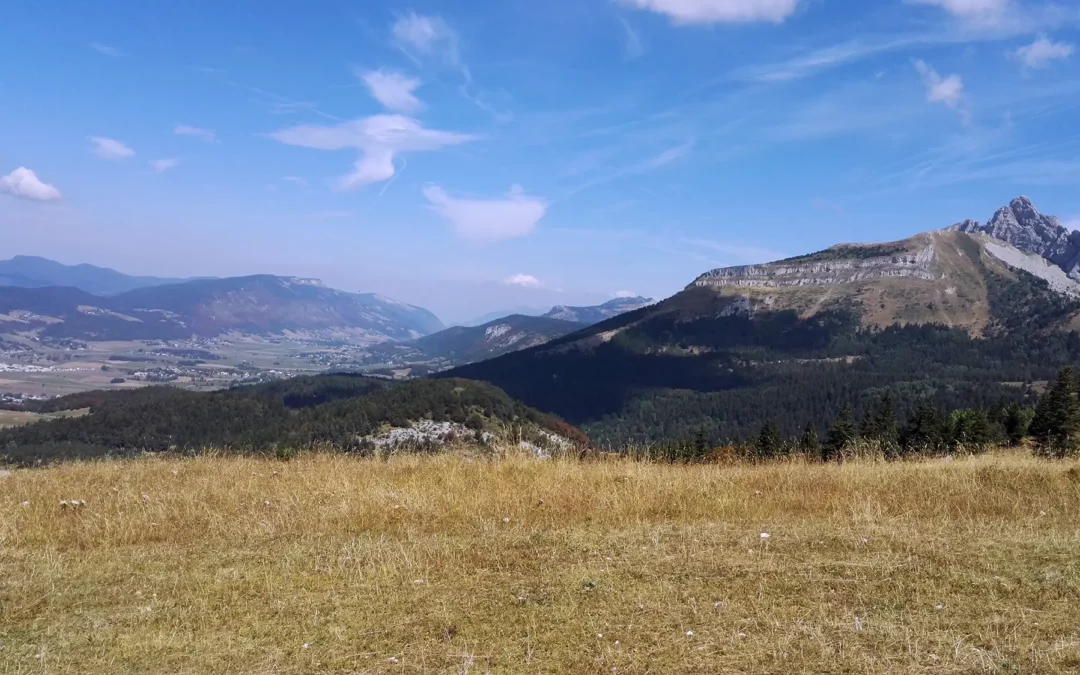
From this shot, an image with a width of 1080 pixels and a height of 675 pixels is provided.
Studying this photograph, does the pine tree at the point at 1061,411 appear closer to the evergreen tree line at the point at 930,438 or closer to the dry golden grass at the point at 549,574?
the evergreen tree line at the point at 930,438

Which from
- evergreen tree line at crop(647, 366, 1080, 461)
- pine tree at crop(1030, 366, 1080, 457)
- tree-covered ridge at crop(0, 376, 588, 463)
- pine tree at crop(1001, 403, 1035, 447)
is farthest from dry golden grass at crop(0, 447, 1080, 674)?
tree-covered ridge at crop(0, 376, 588, 463)

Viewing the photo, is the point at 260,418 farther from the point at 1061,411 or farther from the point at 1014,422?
the point at 1061,411

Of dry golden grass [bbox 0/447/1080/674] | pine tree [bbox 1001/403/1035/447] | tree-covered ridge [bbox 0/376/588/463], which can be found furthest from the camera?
tree-covered ridge [bbox 0/376/588/463]

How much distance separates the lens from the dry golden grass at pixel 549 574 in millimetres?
4879

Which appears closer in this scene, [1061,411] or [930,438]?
[930,438]

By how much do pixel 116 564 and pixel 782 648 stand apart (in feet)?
24.1

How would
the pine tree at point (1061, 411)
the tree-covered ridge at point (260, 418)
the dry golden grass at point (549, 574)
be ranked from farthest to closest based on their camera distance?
the tree-covered ridge at point (260, 418)
the pine tree at point (1061, 411)
the dry golden grass at point (549, 574)

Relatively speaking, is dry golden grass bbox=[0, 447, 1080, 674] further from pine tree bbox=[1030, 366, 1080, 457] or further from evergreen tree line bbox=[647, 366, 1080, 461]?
pine tree bbox=[1030, 366, 1080, 457]

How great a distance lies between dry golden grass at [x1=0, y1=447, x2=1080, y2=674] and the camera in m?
4.88

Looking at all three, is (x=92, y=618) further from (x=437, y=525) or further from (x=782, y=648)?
(x=782, y=648)

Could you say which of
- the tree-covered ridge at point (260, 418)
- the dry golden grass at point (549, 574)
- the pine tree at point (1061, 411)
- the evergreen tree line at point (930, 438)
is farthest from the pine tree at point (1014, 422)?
the tree-covered ridge at point (260, 418)

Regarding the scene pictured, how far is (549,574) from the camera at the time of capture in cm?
659

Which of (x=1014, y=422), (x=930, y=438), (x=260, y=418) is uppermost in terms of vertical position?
(x=1014, y=422)

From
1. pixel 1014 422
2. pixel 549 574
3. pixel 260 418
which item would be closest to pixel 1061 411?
pixel 1014 422
